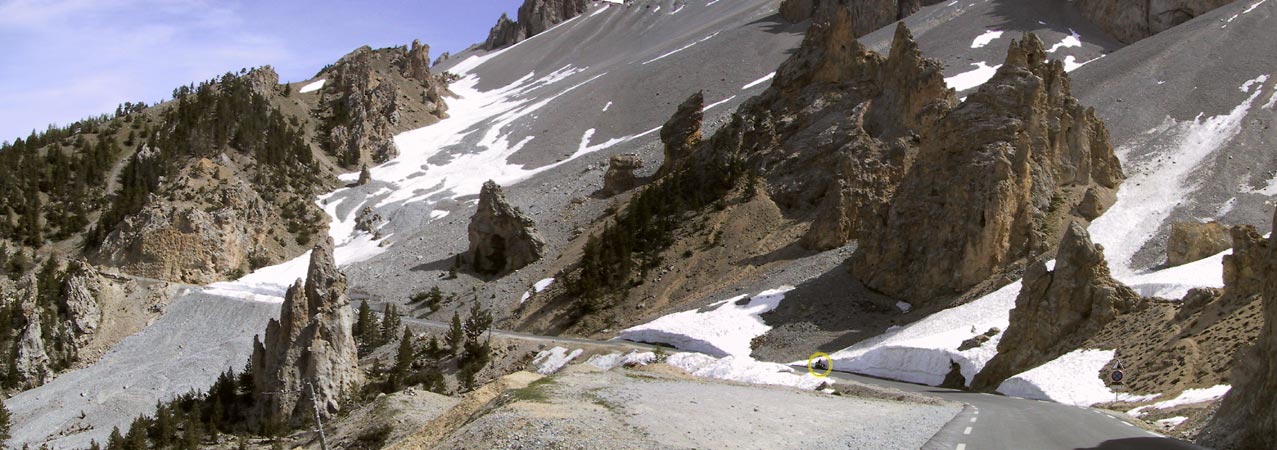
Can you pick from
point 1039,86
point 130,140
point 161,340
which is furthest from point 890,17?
point 161,340

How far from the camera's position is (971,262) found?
158 ft

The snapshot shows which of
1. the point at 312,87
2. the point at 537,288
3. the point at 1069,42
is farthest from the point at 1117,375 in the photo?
the point at 312,87

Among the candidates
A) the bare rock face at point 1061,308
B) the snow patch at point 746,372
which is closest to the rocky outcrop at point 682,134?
the snow patch at point 746,372

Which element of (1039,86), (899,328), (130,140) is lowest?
(899,328)

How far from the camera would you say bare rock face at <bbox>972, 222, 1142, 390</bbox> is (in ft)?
113

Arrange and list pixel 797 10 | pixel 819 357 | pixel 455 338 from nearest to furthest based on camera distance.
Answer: pixel 819 357 → pixel 455 338 → pixel 797 10

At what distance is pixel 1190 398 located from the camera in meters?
23.1

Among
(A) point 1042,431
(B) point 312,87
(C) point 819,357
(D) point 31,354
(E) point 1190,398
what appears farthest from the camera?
(B) point 312,87

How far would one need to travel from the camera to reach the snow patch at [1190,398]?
22266 millimetres

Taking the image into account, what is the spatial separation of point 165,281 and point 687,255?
33.8 m

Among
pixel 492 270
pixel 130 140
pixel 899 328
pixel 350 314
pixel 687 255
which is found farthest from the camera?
pixel 130 140

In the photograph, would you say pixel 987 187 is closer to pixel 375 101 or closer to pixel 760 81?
pixel 760 81

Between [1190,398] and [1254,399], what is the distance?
25.8 ft

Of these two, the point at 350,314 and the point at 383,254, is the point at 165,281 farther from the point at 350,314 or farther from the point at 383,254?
the point at 350,314
